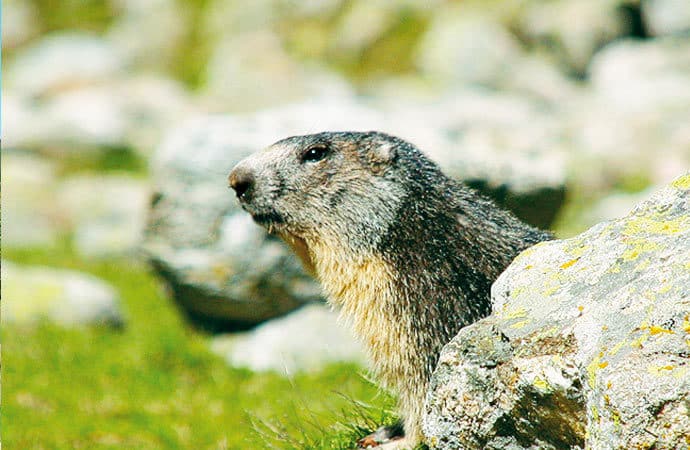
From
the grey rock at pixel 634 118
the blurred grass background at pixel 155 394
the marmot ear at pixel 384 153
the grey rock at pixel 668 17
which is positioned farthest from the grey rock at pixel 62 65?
the marmot ear at pixel 384 153

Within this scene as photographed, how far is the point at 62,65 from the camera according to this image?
37.5m

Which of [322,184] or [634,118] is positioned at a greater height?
[634,118]

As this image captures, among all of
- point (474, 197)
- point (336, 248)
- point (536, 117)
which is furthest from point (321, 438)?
point (536, 117)

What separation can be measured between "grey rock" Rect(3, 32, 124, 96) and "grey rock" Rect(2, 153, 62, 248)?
463 inches

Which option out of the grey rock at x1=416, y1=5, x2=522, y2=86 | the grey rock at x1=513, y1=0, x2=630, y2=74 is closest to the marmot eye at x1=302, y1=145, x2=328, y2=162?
the grey rock at x1=416, y1=5, x2=522, y2=86

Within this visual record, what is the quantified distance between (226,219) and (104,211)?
29.7ft

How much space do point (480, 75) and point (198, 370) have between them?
20507 mm

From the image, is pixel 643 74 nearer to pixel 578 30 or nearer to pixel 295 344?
pixel 578 30

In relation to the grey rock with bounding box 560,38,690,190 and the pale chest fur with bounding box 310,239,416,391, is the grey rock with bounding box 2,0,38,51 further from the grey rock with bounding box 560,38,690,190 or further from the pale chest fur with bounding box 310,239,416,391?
the pale chest fur with bounding box 310,239,416,391

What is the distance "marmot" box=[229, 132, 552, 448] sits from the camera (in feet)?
16.4

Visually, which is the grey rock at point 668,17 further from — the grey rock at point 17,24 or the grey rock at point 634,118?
the grey rock at point 17,24

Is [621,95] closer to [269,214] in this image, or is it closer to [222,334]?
[222,334]

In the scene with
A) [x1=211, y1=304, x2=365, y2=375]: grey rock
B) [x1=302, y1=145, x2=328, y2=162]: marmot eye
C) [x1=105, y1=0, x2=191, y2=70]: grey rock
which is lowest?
[x1=302, y1=145, x2=328, y2=162]: marmot eye

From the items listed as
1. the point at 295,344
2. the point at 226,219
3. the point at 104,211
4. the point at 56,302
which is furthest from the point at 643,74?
the point at 56,302
